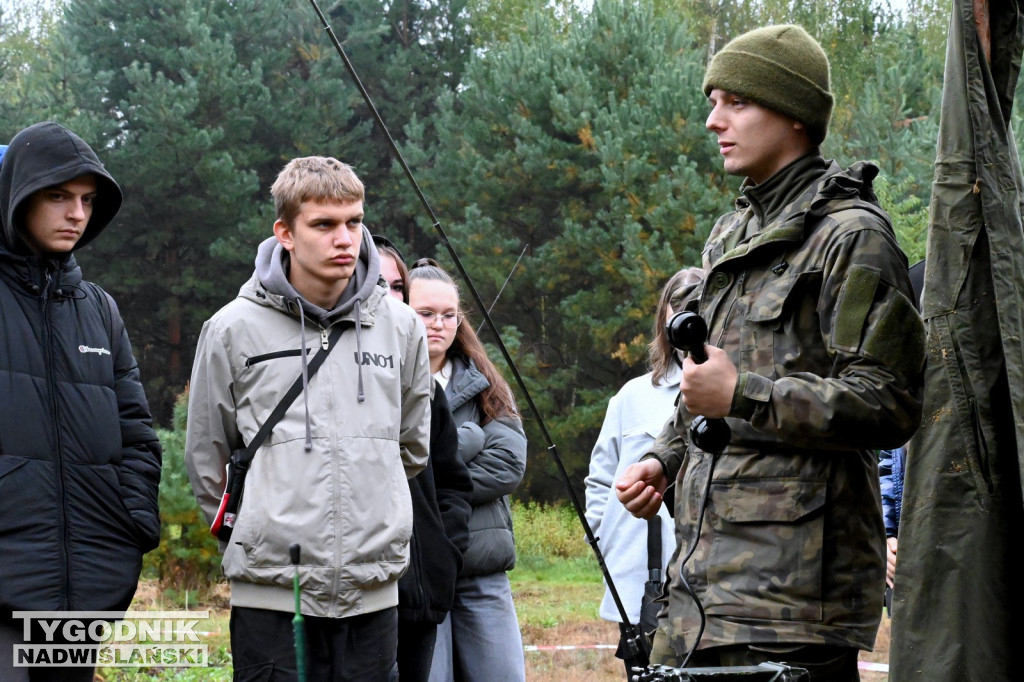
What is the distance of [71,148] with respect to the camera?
4055 millimetres

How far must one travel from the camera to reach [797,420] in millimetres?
2697

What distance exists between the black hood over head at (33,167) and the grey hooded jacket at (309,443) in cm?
69

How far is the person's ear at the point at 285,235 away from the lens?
12.9 ft

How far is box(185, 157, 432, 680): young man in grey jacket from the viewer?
3492 millimetres

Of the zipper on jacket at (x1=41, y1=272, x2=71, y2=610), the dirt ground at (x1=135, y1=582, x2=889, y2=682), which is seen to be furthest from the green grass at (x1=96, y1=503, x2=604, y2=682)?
the zipper on jacket at (x1=41, y1=272, x2=71, y2=610)

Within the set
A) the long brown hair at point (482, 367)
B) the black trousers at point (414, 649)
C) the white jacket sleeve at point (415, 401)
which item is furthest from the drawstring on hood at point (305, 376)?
the long brown hair at point (482, 367)

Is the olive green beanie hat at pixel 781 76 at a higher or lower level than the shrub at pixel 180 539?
higher

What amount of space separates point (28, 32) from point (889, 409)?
36.0 m

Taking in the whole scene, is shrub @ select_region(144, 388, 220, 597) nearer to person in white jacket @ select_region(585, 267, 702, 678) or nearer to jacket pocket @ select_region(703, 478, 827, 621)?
person in white jacket @ select_region(585, 267, 702, 678)

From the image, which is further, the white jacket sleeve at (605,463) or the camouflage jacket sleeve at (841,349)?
the white jacket sleeve at (605,463)

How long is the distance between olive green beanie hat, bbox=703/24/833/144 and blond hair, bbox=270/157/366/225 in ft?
4.21

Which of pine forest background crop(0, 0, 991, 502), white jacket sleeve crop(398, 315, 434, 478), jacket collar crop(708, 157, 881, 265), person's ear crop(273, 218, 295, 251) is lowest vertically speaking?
white jacket sleeve crop(398, 315, 434, 478)

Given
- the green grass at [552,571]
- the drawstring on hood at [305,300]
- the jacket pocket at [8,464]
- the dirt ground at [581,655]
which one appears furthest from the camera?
the green grass at [552,571]

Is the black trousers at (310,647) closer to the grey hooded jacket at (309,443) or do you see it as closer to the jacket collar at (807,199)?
the grey hooded jacket at (309,443)
